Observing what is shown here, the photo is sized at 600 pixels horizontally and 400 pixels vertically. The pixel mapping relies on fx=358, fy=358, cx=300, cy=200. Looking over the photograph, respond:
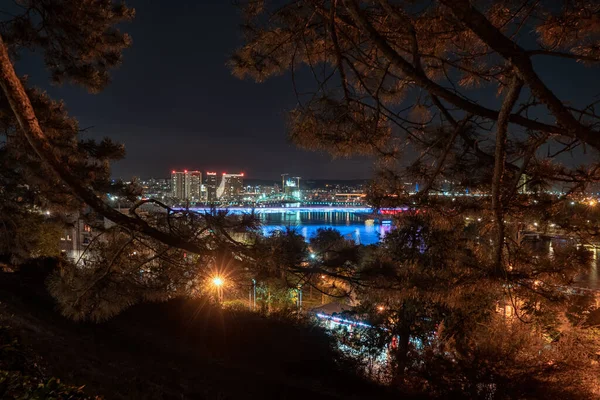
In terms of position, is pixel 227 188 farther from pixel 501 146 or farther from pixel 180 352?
pixel 180 352

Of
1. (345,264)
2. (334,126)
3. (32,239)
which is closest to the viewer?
(345,264)

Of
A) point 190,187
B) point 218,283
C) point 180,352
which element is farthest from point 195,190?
point 218,283

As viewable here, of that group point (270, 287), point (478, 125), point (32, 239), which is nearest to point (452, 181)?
point (478, 125)

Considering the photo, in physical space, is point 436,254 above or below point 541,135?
below

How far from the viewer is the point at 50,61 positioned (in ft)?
12.2

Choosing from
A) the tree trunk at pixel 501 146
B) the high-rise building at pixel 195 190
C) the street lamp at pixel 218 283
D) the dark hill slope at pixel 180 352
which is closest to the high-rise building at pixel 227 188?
the high-rise building at pixel 195 190

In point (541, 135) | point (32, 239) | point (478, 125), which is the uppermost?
point (478, 125)

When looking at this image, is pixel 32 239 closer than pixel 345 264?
No

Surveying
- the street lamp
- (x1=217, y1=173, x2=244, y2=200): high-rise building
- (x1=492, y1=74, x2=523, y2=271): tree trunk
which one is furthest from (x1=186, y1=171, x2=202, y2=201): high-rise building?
(x1=492, y1=74, x2=523, y2=271): tree trunk

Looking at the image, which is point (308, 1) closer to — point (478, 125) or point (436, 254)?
point (478, 125)

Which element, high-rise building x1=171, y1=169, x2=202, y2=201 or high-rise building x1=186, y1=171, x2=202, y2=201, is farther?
high-rise building x1=171, y1=169, x2=202, y2=201

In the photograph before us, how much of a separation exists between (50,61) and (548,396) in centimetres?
717

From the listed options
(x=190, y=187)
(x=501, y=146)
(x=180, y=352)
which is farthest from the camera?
(x=190, y=187)

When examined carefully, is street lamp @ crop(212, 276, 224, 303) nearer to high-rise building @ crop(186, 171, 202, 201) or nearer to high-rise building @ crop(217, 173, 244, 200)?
high-rise building @ crop(186, 171, 202, 201)
